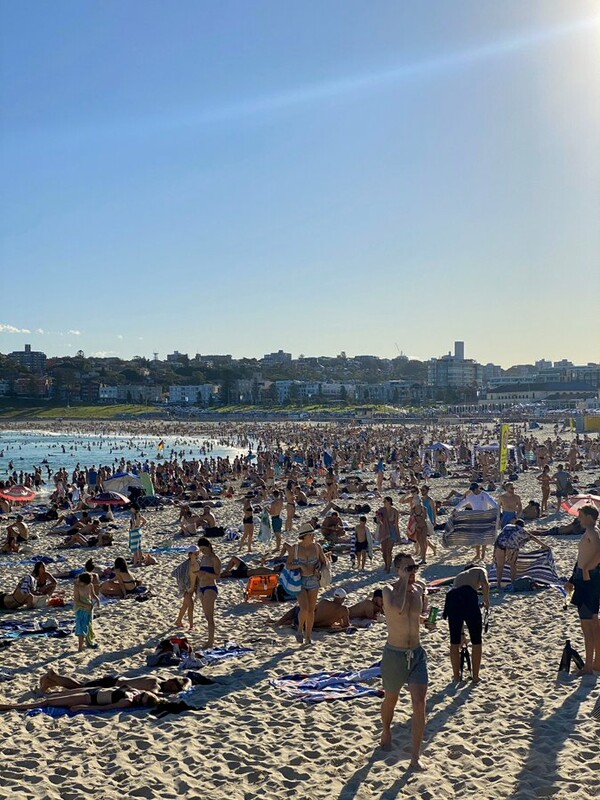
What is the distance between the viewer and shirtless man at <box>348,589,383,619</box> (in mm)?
8500

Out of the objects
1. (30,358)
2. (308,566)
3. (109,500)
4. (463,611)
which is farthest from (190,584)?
(30,358)

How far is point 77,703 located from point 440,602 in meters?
4.57

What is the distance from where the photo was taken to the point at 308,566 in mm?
7270

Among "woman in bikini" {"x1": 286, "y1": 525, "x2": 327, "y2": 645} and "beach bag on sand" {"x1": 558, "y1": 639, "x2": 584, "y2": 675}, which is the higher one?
"woman in bikini" {"x1": 286, "y1": 525, "x2": 327, "y2": 645}

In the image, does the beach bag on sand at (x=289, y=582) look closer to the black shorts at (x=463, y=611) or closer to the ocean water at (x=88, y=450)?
the black shorts at (x=463, y=611)

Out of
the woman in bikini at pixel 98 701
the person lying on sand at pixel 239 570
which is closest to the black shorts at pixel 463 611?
the woman in bikini at pixel 98 701

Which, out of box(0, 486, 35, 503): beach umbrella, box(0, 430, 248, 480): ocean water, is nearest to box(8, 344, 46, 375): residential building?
box(0, 430, 248, 480): ocean water

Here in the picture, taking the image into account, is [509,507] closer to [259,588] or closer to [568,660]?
[259,588]

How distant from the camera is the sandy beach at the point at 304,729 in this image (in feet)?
15.3

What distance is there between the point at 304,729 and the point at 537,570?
522cm

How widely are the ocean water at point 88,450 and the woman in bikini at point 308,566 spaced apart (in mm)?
33586

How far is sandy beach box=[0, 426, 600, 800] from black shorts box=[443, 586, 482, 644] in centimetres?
46

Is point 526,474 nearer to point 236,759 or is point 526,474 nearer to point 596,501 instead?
point 596,501

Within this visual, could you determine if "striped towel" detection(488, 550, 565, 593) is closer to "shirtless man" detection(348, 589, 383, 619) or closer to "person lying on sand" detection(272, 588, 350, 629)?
"shirtless man" detection(348, 589, 383, 619)
